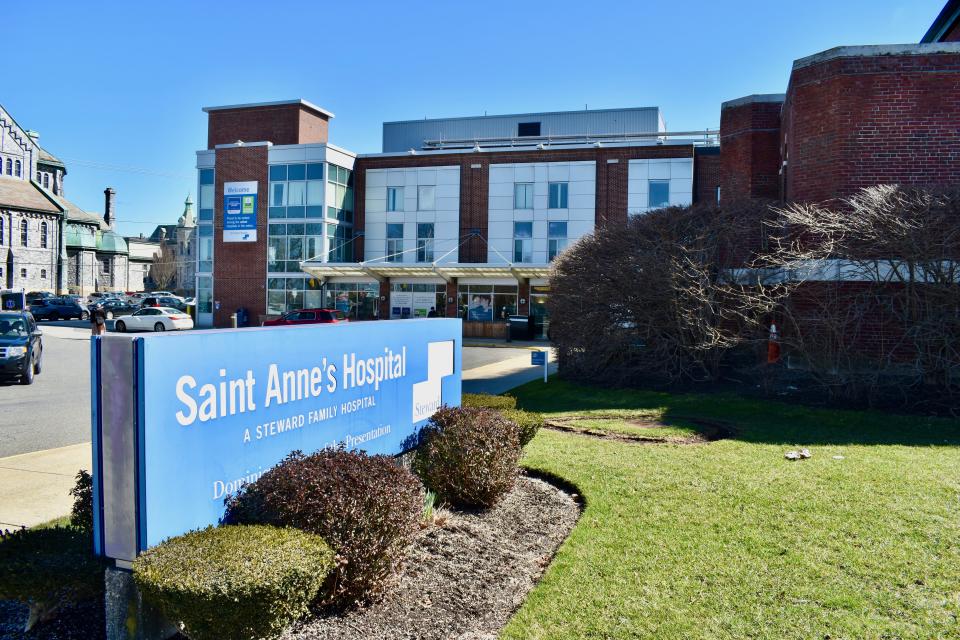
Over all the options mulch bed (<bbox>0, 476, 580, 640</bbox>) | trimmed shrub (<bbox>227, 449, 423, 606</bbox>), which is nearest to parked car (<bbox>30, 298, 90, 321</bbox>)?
mulch bed (<bbox>0, 476, 580, 640</bbox>)

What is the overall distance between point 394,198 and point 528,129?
13373 millimetres

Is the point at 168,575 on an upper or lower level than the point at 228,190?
lower

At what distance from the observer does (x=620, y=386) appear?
15.4 m

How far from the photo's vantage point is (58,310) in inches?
1929

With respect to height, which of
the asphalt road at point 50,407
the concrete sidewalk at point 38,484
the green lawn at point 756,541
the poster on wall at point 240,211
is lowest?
the asphalt road at point 50,407

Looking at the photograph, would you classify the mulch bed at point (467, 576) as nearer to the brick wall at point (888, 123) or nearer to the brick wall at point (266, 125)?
the brick wall at point (888, 123)

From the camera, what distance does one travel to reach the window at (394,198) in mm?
42875

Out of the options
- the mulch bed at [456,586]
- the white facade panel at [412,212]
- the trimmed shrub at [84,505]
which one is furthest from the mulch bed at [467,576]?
the white facade panel at [412,212]

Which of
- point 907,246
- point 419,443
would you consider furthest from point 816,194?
point 419,443

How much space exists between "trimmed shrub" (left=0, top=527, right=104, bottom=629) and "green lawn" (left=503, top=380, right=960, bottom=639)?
8.27ft

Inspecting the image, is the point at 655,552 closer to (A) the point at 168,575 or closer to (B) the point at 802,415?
(A) the point at 168,575

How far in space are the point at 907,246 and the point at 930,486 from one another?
602 centimetres

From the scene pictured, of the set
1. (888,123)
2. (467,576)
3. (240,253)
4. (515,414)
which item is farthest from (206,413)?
(240,253)

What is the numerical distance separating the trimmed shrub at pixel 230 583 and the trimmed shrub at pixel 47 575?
0.62 m
